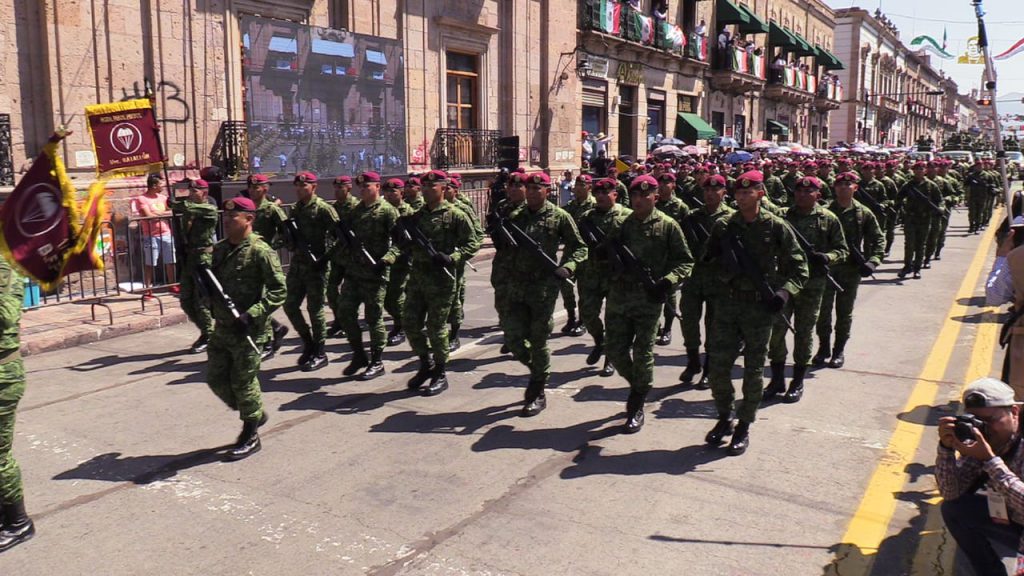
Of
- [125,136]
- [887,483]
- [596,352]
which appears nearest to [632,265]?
[887,483]

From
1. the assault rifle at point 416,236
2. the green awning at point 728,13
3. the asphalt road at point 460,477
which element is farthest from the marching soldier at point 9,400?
the green awning at point 728,13

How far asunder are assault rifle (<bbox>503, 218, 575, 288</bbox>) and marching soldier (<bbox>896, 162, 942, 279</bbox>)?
9.00 meters

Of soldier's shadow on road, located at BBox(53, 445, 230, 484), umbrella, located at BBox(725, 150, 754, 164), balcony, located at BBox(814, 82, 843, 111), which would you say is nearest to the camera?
soldier's shadow on road, located at BBox(53, 445, 230, 484)

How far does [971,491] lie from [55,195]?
481cm

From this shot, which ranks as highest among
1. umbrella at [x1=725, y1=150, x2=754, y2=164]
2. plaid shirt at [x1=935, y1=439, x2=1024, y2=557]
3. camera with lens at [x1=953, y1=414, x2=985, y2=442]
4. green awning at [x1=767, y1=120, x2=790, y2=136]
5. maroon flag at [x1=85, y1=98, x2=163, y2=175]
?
green awning at [x1=767, y1=120, x2=790, y2=136]

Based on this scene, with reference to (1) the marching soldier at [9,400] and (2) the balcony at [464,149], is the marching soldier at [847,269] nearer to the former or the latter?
(1) the marching soldier at [9,400]

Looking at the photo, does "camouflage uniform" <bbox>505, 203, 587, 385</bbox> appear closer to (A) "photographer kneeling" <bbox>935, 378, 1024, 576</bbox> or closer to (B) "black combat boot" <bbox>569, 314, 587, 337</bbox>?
(B) "black combat boot" <bbox>569, 314, 587, 337</bbox>

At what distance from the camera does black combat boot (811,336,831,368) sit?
302 inches

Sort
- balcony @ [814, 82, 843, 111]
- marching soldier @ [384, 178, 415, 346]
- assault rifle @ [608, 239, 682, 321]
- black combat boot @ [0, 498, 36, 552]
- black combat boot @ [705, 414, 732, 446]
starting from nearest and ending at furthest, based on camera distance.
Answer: black combat boot @ [0, 498, 36, 552], black combat boot @ [705, 414, 732, 446], assault rifle @ [608, 239, 682, 321], marching soldier @ [384, 178, 415, 346], balcony @ [814, 82, 843, 111]

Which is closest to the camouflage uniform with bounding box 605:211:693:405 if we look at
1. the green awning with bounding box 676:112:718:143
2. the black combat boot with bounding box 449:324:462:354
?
the black combat boot with bounding box 449:324:462:354

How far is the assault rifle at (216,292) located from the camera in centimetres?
525

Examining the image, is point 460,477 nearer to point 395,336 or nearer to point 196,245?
point 196,245

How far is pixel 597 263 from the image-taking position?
7.16 metres

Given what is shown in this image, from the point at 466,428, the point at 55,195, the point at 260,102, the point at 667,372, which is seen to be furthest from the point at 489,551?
the point at 260,102
